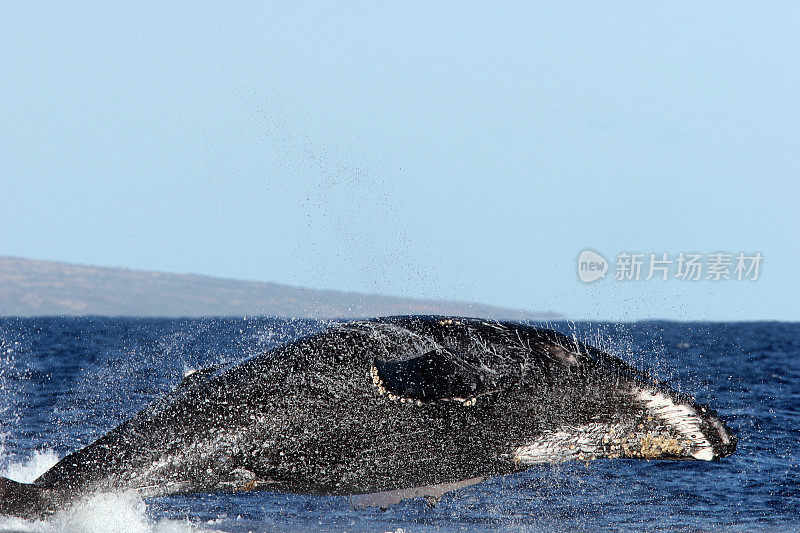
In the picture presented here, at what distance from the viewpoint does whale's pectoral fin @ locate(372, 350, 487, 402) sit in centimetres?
948

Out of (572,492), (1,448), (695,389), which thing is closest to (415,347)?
(572,492)

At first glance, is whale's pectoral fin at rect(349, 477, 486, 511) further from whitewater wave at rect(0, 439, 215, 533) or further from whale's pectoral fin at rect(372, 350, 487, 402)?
whitewater wave at rect(0, 439, 215, 533)

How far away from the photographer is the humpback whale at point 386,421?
32.4ft

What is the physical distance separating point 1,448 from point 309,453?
431 inches

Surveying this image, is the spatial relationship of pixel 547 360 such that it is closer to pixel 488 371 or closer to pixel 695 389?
pixel 488 371

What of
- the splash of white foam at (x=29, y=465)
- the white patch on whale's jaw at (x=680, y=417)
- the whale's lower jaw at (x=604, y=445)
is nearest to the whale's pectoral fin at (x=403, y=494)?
the whale's lower jaw at (x=604, y=445)

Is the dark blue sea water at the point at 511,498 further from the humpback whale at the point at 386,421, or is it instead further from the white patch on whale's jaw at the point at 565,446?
the white patch on whale's jaw at the point at 565,446

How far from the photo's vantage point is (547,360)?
1002 cm

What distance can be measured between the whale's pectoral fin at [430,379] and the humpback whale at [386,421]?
0.04 m

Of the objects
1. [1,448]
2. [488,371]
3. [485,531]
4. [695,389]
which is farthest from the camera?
[695,389]

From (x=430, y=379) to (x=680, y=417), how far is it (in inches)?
116

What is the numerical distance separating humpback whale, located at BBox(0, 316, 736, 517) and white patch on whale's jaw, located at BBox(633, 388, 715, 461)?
12 millimetres

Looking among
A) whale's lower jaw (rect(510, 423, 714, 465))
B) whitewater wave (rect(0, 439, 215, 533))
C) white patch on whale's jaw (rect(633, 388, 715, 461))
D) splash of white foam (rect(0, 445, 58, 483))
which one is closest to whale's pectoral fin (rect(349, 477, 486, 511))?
whale's lower jaw (rect(510, 423, 714, 465))

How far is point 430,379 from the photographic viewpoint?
9.48 m
